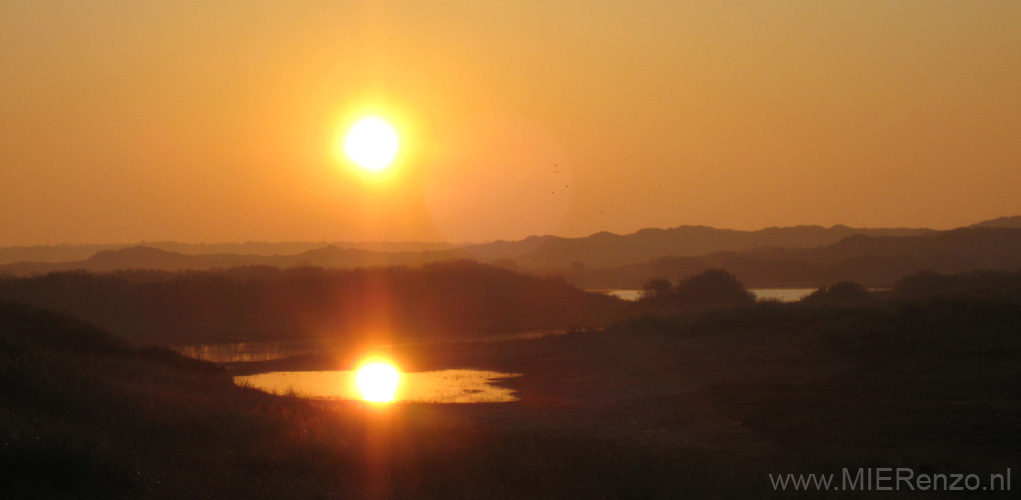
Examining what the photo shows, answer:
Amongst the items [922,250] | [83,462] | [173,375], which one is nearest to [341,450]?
[83,462]

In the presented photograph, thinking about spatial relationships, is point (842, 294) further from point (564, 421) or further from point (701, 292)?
point (564, 421)

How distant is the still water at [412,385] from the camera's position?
25.1 m

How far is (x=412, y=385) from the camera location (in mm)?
28375

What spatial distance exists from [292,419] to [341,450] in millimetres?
3225

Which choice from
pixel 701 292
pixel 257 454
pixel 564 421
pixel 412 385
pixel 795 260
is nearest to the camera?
pixel 257 454

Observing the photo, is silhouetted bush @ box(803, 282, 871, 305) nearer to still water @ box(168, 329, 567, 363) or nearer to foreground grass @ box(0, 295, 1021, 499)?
foreground grass @ box(0, 295, 1021, 499)

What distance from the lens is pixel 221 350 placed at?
134 ft

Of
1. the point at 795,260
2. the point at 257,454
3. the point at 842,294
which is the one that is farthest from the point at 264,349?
the point at 795,260

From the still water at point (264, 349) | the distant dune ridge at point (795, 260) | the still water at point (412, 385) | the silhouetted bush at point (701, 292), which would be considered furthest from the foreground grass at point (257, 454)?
the distant dune ridge at point (795, 260)

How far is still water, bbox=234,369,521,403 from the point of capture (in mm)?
25094

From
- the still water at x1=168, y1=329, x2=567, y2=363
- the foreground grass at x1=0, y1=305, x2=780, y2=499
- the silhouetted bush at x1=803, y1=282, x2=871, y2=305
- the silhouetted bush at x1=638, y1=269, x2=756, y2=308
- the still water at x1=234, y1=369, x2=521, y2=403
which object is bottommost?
the foreground grass at x1=0, y1=305, x2=780, y2=499

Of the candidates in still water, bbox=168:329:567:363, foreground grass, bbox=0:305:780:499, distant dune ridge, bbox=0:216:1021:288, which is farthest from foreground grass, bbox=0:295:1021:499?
distant dune ridge, bbox=0:216:1021:288

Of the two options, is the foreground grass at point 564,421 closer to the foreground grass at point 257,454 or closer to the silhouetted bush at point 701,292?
the foreground grass at point 257,454

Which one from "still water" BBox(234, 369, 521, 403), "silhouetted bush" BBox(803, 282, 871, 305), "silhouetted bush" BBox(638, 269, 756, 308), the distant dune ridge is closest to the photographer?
"still water" BBox(234, 369, 521, 403)
